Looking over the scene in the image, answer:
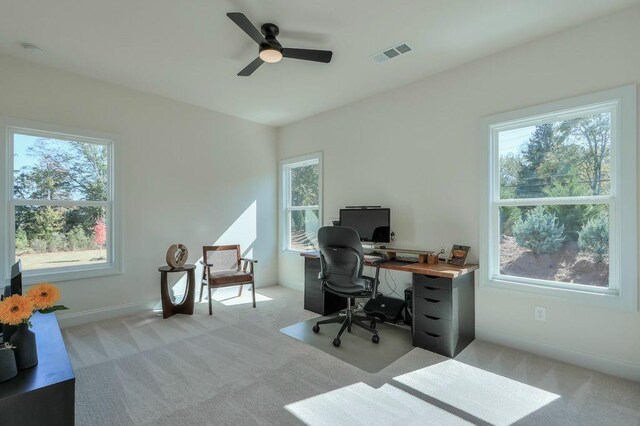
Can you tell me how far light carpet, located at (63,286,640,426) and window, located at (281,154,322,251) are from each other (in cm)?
206

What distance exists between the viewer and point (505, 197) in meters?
2.96

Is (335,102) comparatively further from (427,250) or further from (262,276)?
(262,276)

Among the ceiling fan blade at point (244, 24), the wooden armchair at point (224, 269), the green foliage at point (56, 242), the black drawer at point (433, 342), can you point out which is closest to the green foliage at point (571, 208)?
the black drawer at point (433, 342)

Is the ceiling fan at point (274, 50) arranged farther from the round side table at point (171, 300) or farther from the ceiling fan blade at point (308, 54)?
the round side table at point (171, 300)

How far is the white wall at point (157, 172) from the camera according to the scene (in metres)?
3.27

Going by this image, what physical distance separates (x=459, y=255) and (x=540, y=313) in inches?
31.2

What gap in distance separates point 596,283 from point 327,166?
10.5 ft

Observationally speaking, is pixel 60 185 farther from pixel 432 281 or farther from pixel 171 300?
pixel 432 281

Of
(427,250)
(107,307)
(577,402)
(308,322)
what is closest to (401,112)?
(427,250)

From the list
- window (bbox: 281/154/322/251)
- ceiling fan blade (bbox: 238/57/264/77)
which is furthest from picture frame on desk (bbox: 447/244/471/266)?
ceiling fan blade (bbox: 238/57/264/77)

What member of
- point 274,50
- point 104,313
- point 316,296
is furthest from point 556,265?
point 104,313

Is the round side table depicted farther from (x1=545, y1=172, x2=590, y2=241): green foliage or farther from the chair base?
(x1=545, y1=172, x2=590, y2=241): green foliage

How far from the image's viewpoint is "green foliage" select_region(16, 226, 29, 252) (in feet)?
10.1

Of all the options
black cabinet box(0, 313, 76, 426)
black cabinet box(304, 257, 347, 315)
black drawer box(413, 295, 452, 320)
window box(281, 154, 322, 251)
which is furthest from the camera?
window box(281, 154, 322, 251)
